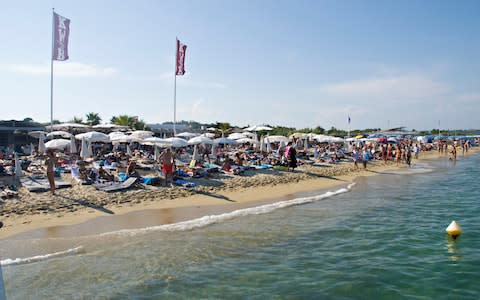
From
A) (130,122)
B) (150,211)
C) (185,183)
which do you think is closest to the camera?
(150,211)

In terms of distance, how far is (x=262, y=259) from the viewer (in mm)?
7137

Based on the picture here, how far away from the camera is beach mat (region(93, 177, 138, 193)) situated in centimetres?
1200

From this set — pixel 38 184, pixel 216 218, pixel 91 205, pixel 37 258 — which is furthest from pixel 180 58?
pixel 37 258

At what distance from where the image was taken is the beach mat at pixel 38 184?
1145cm

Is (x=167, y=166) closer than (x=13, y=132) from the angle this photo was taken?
Yes

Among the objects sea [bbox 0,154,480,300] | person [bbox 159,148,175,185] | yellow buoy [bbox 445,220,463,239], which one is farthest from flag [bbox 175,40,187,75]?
yellow buoy [bbox 445,220,463,239]

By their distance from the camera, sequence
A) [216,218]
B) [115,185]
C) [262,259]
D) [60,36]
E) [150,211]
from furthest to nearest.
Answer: [60,36], [115,185], [150,211], [216,218], [262,259]

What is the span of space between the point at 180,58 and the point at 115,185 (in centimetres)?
1177

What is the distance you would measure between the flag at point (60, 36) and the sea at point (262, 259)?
43.3 ft

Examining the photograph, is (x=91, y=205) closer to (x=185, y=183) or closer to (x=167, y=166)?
(x=167, y=166)

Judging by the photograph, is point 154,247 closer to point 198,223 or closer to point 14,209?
point 198,223

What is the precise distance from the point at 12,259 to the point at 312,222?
22.4 feet

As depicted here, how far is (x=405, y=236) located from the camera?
889 centimetres

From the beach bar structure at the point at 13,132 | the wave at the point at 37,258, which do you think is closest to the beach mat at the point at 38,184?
the wave at the point at 37,258
